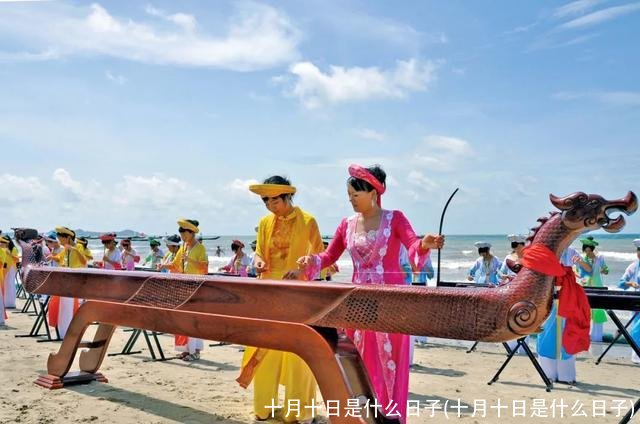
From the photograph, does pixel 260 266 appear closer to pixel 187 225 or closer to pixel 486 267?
pixel 187 225

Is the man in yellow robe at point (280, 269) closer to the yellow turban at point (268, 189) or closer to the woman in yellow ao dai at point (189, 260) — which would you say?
the yellow turban at point (268, 189)

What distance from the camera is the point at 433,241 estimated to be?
11.3ft

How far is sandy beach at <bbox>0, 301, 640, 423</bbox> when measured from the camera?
16.1ft

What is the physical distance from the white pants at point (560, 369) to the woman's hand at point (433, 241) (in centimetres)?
415

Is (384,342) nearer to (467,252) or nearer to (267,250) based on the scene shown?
Result: (267,250)

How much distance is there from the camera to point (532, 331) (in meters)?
2.81

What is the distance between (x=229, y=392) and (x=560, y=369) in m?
3.69

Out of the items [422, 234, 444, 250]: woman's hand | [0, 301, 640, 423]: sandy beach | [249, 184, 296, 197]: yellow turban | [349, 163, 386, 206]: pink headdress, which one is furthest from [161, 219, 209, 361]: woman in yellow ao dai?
[422, 234, 444, 250]: woman's hand

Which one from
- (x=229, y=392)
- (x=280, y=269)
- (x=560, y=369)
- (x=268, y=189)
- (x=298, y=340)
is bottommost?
(x=229, y=392)

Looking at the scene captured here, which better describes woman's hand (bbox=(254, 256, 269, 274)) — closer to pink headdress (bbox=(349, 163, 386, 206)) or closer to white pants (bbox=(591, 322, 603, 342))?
pink headdress (bbox=(349, 163, 386, 206))

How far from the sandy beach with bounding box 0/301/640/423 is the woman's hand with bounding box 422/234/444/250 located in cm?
202

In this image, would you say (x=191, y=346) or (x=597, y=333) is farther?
(x=597, y=333)

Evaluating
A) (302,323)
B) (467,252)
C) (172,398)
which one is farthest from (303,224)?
(467,252)

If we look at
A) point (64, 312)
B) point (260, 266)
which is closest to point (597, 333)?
point (260, 266)
